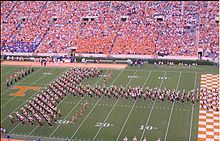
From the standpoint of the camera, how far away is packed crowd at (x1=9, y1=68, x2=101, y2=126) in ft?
66.0

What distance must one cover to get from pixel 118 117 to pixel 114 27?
62.8 feet

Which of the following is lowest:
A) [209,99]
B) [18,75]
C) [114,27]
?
[209,99]

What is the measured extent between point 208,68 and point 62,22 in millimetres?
17773

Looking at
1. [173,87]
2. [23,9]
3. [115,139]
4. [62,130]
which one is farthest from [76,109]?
[23,9]

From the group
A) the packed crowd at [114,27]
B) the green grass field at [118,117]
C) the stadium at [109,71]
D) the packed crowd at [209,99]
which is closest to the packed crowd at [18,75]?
the stadium at [109,71]

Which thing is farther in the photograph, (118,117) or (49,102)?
(49,102)

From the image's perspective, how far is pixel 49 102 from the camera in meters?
22.3

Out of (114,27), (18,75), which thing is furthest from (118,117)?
(114,27)

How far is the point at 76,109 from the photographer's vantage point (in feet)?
71.1

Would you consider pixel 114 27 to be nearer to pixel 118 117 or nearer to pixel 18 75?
pixel 18 75

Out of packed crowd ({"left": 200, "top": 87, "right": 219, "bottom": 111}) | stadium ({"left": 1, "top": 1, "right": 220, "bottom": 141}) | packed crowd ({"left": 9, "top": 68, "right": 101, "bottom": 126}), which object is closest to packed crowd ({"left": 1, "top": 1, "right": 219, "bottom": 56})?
stadium ({"left": 1, "top": 1, "right": 220, "bottom": 141})

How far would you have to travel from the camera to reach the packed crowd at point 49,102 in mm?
20125

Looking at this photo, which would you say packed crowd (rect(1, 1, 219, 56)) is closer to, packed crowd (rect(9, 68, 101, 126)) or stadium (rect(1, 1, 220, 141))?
stadium (rect(1, 1, 220, 141))

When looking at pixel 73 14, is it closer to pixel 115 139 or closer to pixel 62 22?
pixel 62 22
